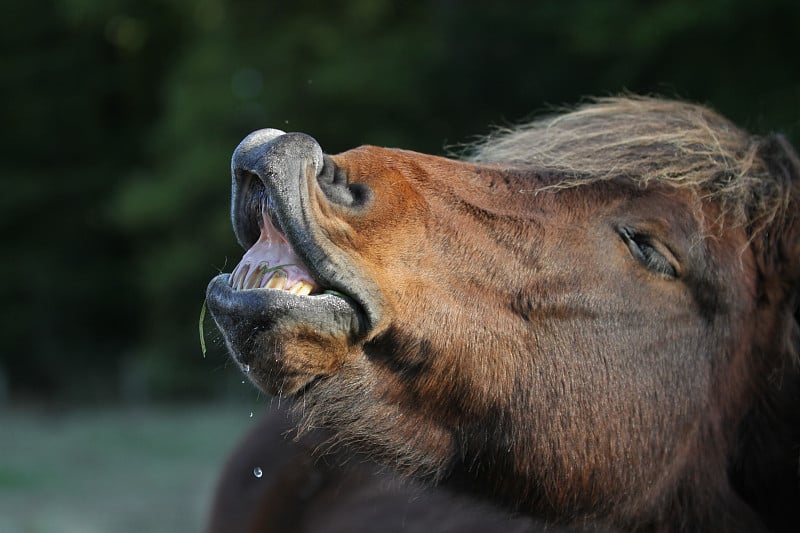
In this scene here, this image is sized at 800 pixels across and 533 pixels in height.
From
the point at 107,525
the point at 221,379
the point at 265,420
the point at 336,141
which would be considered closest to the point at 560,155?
the point at 265,420

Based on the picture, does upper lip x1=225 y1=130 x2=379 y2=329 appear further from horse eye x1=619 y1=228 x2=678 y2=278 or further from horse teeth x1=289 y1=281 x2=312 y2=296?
horse eye x1=619 y1=228 x2=678 y2=278

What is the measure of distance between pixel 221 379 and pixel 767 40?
34.5 feet

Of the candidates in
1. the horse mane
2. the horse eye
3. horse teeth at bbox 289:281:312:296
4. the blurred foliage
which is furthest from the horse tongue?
the blurred foliage

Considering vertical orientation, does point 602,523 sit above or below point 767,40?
below

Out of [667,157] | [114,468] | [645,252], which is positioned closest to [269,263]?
[645,252]

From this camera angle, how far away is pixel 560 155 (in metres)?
2.55

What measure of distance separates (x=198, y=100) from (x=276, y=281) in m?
14.5

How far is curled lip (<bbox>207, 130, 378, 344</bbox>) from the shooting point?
1826mm

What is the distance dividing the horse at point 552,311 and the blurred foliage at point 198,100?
20.5ft

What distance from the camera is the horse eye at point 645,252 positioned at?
92.8 inches

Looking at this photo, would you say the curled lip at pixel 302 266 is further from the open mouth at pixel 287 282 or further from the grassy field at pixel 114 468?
the grassy field at pixel 114 468

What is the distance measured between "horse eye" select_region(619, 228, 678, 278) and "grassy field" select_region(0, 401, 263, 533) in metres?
3.92

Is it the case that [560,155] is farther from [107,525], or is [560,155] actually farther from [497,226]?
[107,525]

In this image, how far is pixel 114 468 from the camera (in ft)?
30.8
